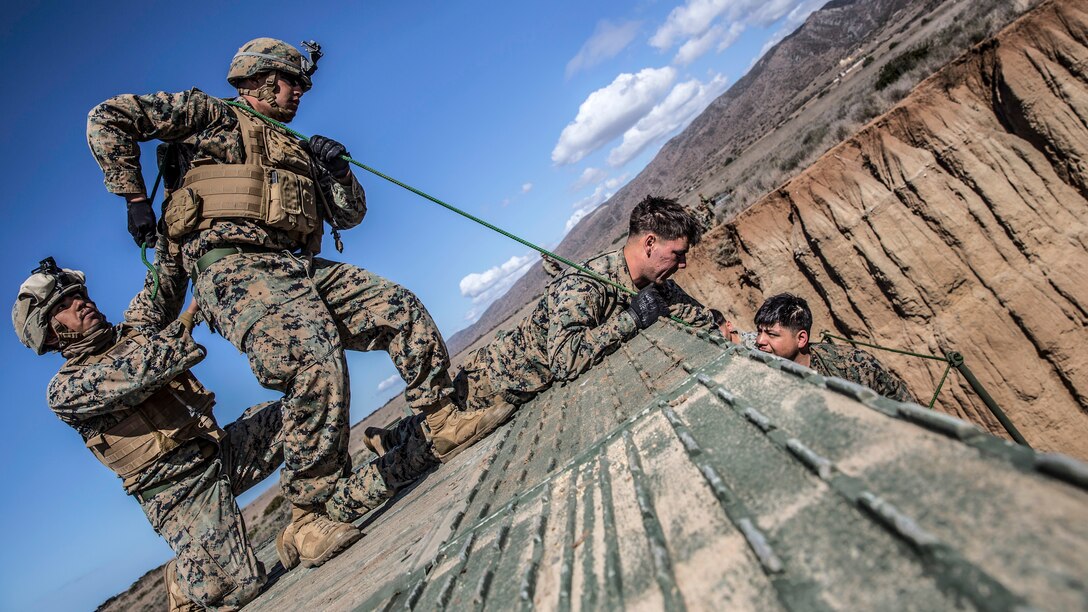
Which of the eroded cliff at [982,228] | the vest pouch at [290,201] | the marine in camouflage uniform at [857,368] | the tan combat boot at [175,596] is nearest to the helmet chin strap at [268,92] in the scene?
the vest pouch at [290,201]

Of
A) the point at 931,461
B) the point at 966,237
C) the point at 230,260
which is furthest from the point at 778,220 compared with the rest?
the point at 931,461

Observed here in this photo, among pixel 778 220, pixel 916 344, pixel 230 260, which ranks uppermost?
pixel 230 260

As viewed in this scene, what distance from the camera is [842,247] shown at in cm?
891

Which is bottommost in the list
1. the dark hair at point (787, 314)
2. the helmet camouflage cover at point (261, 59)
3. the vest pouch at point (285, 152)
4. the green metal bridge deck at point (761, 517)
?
the dark hair at point (787, 314)

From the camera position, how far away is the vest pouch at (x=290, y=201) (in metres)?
3.88

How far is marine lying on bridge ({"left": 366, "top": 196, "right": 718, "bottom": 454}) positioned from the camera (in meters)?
4.35

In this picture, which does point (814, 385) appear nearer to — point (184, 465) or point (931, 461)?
point (931, 461)

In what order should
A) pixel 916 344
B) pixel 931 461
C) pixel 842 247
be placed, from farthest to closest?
pixel 842 247 → pixel 916 344 → pixel 931 461

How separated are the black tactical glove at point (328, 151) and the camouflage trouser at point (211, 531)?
6.94ft

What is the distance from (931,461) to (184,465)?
493 centimetres

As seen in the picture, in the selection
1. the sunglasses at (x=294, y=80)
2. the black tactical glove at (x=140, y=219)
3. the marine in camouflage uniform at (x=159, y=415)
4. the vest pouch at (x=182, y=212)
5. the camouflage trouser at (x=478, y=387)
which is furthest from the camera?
the camouflage trouser at (x=478, y=387)

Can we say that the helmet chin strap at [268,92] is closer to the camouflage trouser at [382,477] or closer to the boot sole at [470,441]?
the camouflage trouser at [382,477]

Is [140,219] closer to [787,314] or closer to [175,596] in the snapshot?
[175,596]

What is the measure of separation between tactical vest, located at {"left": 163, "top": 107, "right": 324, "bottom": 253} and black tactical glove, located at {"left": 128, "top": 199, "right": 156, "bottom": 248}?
13 cm
